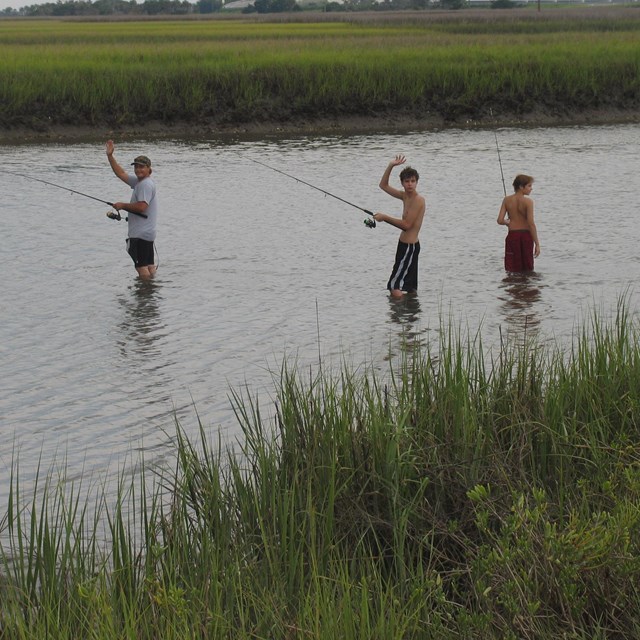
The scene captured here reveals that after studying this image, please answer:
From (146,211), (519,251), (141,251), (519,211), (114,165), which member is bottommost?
(519,251)

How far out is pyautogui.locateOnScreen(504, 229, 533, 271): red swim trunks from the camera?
44.0 ft

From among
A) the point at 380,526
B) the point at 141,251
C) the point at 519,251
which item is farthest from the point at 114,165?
the point at 380,526

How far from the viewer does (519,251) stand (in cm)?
1352

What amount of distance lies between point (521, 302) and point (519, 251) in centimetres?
136

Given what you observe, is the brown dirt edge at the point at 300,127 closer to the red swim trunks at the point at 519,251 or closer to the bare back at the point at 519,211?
the red swim trunks at the point at 519,251

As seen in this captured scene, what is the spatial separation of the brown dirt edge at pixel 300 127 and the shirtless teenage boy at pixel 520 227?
14.4m

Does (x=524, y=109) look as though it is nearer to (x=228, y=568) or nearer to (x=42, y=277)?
(x=42, y=277)

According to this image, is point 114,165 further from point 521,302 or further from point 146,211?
point 521,302

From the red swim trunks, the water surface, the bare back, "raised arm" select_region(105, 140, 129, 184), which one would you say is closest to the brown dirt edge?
the water surface

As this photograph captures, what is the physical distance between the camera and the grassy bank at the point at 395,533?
4.34 meters

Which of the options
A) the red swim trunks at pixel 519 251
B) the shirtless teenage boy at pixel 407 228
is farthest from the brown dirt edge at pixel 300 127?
the shirtless teenage boy at pixel 407 228

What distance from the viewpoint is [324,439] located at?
571cm

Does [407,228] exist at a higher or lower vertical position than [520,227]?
higher

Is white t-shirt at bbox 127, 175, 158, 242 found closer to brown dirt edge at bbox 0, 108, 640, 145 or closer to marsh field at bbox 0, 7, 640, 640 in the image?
marsh field at bbox 0, 7, 640, 640
